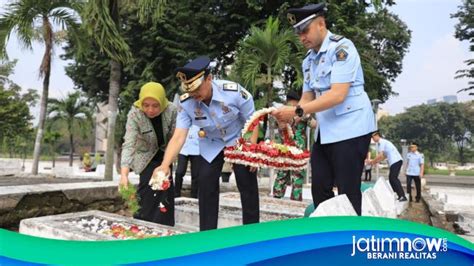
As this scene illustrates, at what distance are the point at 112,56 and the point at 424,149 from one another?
43740mm

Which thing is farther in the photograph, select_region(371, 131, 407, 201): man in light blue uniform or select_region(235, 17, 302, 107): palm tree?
select_region(371, 131, 407, 201): man in light blue uniform

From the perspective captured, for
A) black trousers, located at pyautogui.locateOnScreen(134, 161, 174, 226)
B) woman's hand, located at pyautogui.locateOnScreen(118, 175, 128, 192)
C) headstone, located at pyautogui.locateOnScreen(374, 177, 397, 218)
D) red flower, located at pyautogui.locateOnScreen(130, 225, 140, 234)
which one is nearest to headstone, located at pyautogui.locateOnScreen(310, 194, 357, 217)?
red flower, located at pyautogui.locateOnScreen(130, 225, 140, 234)

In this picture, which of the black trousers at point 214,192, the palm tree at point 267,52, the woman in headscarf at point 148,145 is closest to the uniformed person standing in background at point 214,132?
the black trousers at point 214,192

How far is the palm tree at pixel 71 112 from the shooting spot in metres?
27.9

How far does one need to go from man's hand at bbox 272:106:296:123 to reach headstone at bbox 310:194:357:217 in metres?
0.54

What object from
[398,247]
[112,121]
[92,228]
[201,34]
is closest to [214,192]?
[92,228]

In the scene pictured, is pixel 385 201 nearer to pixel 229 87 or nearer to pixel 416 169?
pixel 229 87

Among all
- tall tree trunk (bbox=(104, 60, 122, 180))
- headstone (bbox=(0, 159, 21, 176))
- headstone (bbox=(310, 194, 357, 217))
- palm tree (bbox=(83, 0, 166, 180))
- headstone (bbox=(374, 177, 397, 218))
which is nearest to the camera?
headstone (bbox=(310, 194, 357, 217))

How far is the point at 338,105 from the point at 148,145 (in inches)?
73.7

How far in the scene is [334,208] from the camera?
1.83 meters

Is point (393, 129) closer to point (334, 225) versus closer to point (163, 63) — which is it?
point (163, 63)

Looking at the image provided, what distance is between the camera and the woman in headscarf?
11.2ft

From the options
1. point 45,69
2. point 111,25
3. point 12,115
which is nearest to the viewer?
point 111,25

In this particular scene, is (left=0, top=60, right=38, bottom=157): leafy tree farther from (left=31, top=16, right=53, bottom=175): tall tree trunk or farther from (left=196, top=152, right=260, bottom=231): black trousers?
(left=196, top=152, right=260, bottom=231): black trousers
